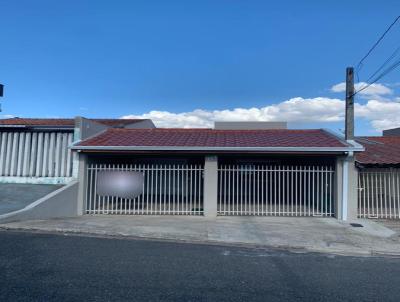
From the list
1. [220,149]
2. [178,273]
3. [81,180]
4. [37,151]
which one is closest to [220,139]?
[220,149]

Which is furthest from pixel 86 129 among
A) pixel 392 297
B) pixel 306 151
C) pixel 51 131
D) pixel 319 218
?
pixel 392 297

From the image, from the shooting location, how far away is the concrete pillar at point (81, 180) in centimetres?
1195

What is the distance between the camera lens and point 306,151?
11664 millimetres

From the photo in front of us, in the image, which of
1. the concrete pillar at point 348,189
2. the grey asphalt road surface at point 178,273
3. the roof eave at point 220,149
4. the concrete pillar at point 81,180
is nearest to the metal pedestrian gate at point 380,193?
the concrete pillar at point 348,189

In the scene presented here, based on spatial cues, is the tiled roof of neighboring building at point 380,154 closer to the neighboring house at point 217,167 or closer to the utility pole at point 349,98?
the neighboring house at point 217,167

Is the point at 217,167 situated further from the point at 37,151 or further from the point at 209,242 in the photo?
the point at 37,151

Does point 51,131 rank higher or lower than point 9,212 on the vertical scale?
higher

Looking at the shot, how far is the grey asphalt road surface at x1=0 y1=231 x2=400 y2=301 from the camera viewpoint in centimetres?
468

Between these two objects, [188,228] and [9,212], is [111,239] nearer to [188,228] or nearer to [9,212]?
[188,228]

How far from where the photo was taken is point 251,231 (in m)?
9.40

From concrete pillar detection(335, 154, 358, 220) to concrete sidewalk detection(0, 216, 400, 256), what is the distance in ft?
1.39

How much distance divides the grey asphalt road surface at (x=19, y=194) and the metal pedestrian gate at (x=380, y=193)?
10278mm

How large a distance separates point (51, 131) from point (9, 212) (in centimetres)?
397

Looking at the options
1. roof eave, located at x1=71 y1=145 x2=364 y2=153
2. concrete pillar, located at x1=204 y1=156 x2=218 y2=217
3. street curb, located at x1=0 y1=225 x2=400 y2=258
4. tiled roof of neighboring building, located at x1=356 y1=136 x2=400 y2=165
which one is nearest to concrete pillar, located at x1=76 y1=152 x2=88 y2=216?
roof eave, located at x1=71 y1=145 x2=364 y2=153
